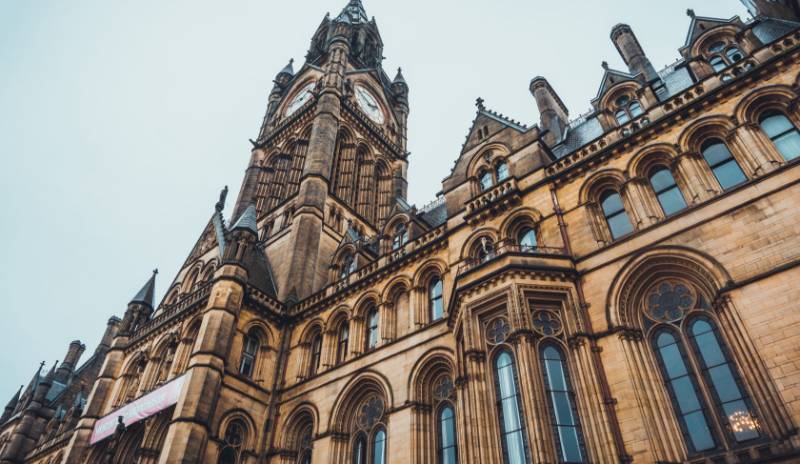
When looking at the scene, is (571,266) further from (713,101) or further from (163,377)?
(163,377)

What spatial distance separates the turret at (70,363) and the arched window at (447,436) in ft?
130

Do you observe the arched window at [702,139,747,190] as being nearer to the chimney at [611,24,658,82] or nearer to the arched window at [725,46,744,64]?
the arched window at [725,46,744,64]

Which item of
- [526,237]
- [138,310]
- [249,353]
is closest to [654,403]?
[526,237]

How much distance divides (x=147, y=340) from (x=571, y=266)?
20.0 m

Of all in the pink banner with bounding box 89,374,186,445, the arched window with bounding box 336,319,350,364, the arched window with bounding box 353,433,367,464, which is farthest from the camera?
the arched window with bounding box 336,319,350,364

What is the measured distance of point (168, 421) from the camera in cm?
2097

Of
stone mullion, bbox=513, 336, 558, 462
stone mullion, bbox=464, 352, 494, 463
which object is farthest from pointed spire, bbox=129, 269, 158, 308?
stone mullion, bbox=513, 336, 558, 462

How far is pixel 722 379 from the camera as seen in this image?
11883mm

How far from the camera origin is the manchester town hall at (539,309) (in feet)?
39.6

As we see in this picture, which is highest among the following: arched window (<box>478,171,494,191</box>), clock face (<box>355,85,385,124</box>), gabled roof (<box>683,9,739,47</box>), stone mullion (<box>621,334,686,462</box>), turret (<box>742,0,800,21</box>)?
clock face (<box>355,85,385,124</box>)

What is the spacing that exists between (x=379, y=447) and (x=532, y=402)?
733 centimetres

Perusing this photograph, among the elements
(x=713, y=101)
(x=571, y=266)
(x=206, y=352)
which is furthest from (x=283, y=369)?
(x=713, y=101)

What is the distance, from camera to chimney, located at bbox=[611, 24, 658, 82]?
21592 millimetres

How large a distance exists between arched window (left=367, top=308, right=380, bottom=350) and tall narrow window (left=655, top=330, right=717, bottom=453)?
33.7 feet
